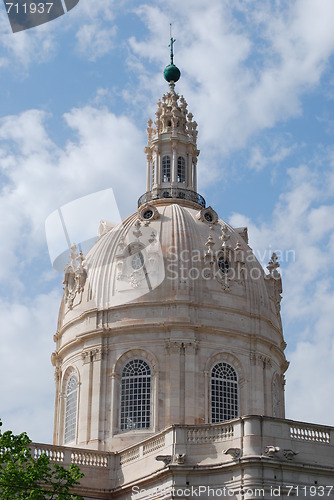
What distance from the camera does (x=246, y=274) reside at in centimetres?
5234

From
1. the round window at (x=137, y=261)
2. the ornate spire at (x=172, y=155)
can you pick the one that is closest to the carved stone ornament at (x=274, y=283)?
the ornate spire at (x=172, y=155)

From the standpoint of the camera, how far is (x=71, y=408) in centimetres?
5097

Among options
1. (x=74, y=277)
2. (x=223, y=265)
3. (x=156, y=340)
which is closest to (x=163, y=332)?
(x=156, y=340)

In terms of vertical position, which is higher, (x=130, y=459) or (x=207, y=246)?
(x=207, y=246)

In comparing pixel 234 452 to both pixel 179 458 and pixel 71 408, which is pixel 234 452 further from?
pixel 71 408

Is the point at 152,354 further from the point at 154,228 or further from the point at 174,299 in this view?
the point at 154,228

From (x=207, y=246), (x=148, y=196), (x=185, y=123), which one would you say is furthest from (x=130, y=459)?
(x=185, y=123)

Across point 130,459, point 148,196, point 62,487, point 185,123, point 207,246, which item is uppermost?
point 185,123

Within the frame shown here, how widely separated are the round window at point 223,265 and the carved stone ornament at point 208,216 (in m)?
2.90

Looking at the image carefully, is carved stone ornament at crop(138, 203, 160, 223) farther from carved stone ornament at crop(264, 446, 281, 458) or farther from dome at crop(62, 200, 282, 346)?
carved stone ornament at crop(264, 446, 281, 458)

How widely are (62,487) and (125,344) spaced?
14.6 meters

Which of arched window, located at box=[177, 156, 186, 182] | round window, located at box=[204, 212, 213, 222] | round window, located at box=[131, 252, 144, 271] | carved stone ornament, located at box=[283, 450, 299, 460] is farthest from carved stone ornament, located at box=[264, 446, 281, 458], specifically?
arched window, located at box=[177, 156, 186, 182]

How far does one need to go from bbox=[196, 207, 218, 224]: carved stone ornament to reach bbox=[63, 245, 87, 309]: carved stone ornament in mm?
7255

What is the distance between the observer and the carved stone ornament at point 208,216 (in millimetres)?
53625
